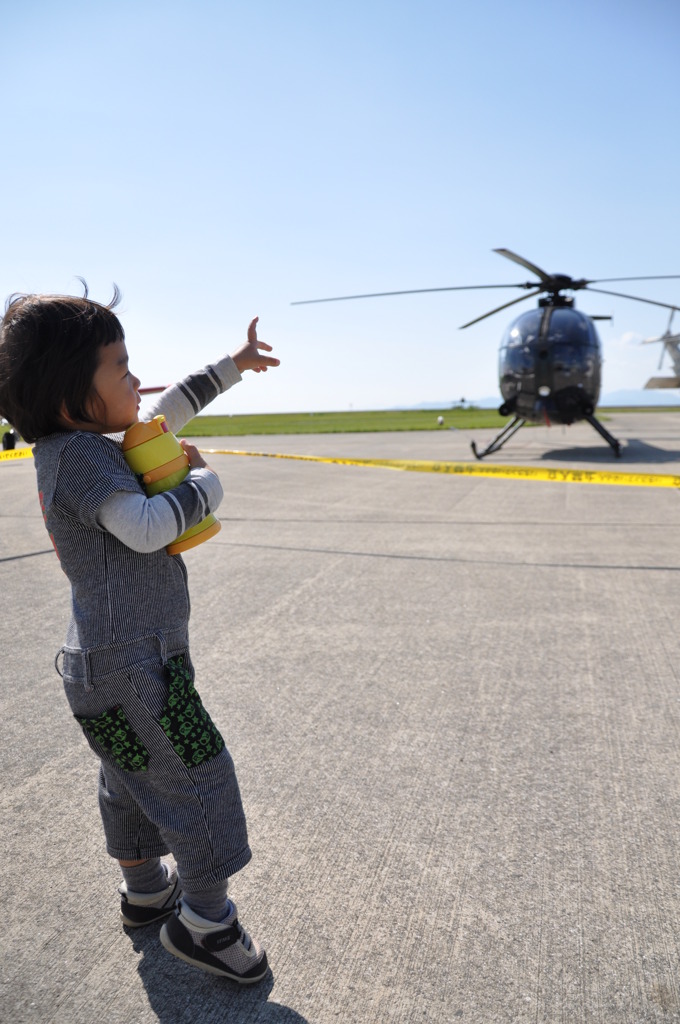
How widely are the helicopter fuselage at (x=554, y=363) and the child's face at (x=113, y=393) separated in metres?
14.2

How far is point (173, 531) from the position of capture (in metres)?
1.76

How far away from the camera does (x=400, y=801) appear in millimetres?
2639

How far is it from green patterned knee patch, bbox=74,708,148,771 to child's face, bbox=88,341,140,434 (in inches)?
26.9

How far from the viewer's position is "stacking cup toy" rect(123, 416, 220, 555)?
6.07 feet

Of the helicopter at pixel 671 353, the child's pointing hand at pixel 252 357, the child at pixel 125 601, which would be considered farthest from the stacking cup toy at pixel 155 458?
the helicopter at pixel 671 353

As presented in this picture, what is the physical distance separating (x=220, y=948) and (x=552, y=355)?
1449 centimetres

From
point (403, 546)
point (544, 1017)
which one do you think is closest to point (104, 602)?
point (544, 1017)

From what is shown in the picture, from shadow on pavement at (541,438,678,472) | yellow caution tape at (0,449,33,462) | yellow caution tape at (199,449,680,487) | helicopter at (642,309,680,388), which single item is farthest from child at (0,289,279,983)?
helicopter at (642,309,680,388)

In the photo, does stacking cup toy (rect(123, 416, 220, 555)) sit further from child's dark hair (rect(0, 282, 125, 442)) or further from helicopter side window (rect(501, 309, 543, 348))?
helicopter side window (rect(501, 309, 543, 348))

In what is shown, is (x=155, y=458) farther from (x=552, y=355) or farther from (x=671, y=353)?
(x=671, y=353)

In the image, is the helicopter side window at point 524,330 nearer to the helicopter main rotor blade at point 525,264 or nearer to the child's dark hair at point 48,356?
the helicopter main rotor blade at point 525,264

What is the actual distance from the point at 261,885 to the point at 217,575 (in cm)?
367

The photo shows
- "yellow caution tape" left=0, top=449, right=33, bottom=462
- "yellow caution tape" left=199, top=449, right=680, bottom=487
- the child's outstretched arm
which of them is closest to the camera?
the child's outstretched arm

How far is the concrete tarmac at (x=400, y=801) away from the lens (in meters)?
1.84
